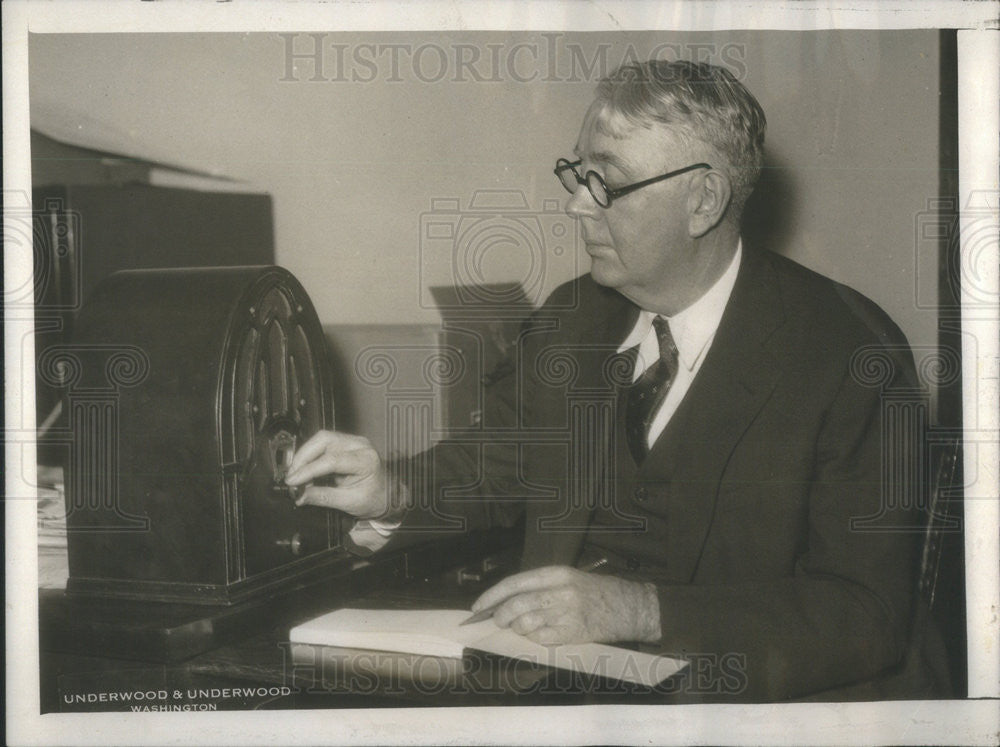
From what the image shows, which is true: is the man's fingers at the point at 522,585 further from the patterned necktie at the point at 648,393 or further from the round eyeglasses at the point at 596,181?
the round eyeglasses at the point at 596,181

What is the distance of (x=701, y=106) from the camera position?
120 centimetres

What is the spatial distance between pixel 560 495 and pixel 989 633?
2.18 ft

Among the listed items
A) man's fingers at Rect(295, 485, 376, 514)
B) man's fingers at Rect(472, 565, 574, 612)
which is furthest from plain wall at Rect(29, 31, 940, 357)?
man's fingers at Rect(472, 565, 574, 612)

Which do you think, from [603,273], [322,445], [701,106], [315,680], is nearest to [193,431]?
[322,445]

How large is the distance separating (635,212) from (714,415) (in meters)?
0.30

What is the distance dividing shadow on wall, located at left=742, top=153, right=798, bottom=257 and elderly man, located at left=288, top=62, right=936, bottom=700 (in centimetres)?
2

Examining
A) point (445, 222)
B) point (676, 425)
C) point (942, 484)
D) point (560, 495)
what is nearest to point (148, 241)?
point (445, 222)

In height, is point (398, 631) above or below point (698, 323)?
below

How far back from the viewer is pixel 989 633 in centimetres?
126

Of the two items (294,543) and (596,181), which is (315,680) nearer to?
(294,543)

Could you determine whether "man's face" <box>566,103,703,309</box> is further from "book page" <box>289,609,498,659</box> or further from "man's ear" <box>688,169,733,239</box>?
"book page" <box>289,609,498,659</box>

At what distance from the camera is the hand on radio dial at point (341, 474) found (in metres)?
1.23

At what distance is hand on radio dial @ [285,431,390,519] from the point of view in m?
1.23

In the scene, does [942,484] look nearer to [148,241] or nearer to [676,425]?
[676,425]
